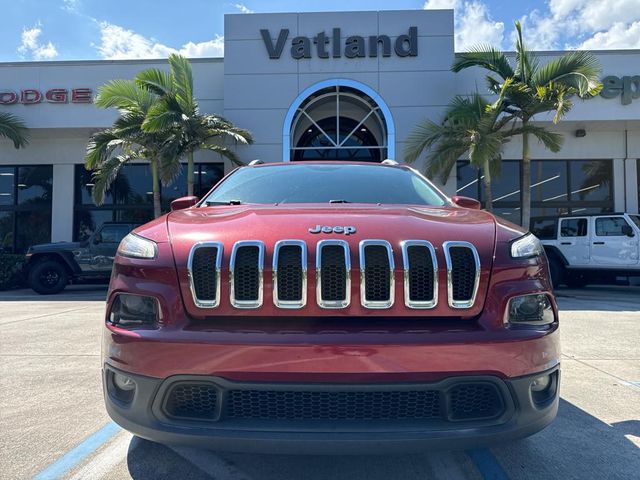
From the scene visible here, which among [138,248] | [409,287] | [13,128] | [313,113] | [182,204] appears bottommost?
[409,287]

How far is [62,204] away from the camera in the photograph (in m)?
15.0

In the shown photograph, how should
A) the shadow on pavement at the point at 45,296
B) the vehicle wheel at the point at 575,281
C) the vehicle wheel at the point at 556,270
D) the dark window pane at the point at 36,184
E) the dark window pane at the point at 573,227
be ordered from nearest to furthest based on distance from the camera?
the shadow on pavement at the point at 45,296 < the dark window pane at the point at 573,227 < the vehicle wheel at the point at 556,270 < the vehicle wheel at the point at 575,281 < the dark window pane at the point at 36,184

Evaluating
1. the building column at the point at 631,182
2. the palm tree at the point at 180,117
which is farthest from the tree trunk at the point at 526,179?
the palm tree at the point at 180,117

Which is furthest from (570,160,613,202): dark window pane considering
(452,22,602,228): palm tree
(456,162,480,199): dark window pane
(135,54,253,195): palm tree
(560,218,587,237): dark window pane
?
(135,54,253,195): palm tree

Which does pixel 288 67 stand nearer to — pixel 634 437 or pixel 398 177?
pixel 398 177

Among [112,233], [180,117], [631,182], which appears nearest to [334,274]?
[180,117]

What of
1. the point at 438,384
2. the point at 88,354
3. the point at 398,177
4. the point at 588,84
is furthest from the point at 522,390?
the point at 588,84

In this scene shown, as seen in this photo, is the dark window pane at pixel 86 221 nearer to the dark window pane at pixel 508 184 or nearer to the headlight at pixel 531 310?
the dark window pane at pixel 508 184

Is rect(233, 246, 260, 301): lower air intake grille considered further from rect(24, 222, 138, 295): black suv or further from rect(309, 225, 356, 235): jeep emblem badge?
rect(24, 222, 138, 295): black suv

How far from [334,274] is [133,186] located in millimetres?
14555

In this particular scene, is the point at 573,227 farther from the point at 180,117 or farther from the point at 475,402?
the point at 475,402

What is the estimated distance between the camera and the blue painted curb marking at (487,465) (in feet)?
7.33

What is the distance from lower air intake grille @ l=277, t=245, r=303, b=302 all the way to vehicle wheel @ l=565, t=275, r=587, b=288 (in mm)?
11749

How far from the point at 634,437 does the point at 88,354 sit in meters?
4.68
